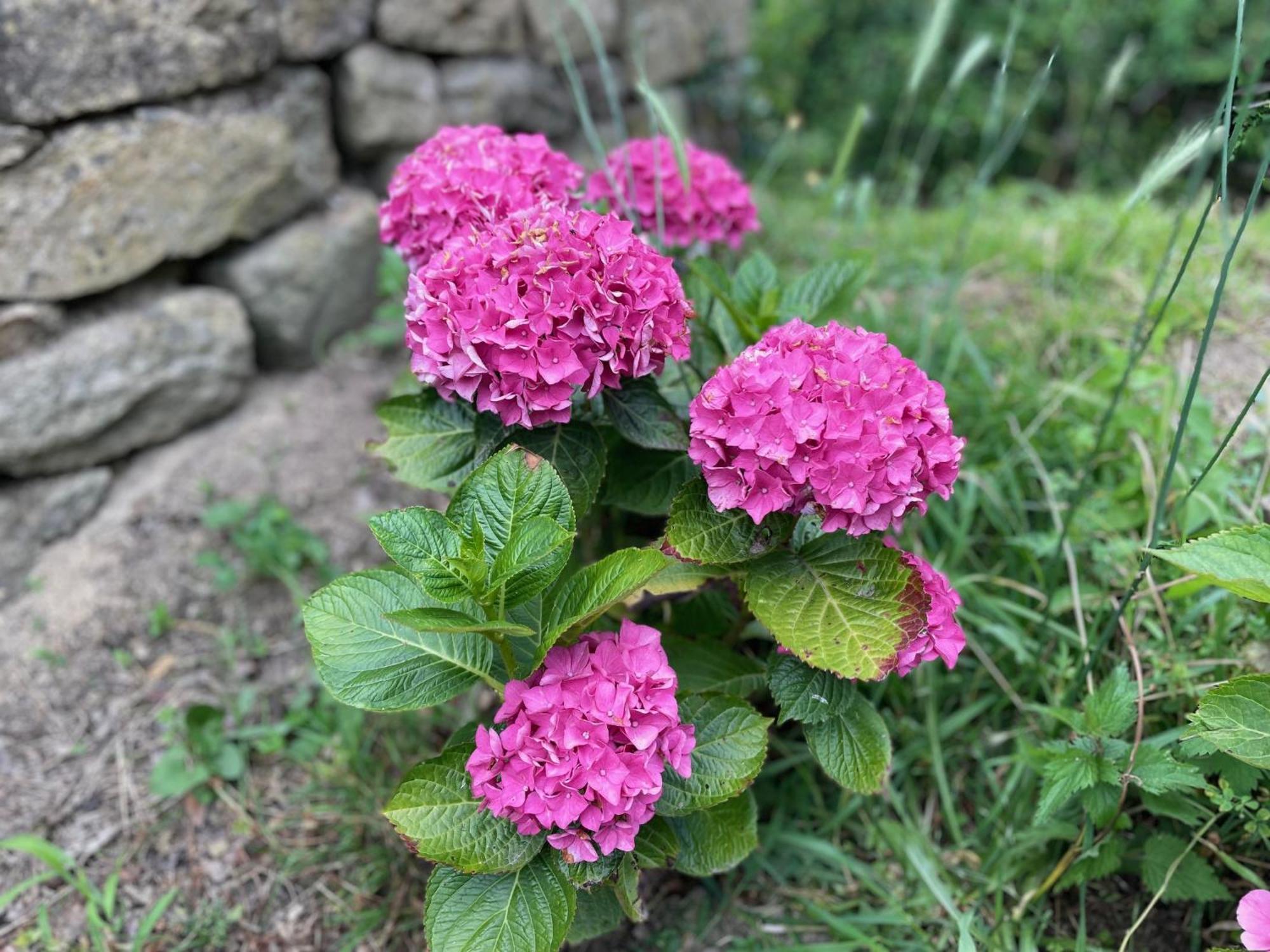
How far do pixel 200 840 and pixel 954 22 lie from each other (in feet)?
19.8

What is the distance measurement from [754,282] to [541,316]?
2.21 feet

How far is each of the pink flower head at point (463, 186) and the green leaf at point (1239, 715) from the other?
4.32 ft

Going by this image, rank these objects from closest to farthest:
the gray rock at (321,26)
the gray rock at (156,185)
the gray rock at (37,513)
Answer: the gray rock at (156,185), the gray rock at (37,513), the gray rock at (321,26)

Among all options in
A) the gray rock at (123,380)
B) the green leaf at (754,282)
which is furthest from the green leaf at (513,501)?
the gray rock at (123,380)

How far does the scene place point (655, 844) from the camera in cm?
142

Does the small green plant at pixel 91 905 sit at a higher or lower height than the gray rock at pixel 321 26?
lower

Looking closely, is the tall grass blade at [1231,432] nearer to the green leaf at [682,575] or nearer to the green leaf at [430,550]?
the green leaf at [682,575]

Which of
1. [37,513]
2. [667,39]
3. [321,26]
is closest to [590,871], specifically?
[37,513]

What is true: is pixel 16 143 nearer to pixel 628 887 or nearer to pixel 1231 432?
pixel 628 887

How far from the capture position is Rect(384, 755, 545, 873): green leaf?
1.30 m

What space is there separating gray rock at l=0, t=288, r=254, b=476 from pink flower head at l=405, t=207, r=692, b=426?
1473mm

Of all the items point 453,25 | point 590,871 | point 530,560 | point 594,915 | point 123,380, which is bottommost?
point 594,915

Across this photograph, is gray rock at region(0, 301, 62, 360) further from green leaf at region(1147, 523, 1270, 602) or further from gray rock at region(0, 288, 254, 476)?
green leaf at region(1147, 523, 1270, 602)

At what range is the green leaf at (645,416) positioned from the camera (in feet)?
4.95
